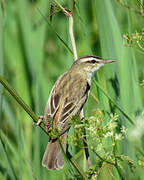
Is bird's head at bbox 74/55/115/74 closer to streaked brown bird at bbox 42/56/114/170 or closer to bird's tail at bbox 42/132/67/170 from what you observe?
streaked brown bird at bbox 42/56/114/170

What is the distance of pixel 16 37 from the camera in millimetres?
5934

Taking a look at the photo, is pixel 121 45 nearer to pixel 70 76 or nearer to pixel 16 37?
pixel 70 76

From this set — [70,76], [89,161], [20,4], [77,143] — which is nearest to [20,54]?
[20,4]

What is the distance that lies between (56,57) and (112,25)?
336cm

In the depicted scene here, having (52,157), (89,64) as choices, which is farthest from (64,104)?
(89,64)

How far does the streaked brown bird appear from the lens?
3180mm

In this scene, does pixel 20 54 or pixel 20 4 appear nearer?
pixel 20 4

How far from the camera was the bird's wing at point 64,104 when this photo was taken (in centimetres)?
329

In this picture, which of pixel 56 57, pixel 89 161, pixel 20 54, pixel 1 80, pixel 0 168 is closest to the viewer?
pixel 1 80

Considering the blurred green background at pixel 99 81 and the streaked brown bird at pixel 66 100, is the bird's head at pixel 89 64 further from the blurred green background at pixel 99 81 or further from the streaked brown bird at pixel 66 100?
the blurred green background at pixel 99 81

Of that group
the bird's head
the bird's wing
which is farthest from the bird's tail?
the bird's head

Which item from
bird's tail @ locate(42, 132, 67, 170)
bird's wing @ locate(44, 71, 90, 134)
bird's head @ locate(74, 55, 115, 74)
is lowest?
bird's tail @ locate(42, 132, 67, 170)

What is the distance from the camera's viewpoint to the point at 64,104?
361 centimetres

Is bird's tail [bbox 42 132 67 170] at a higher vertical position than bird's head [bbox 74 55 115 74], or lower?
lower
